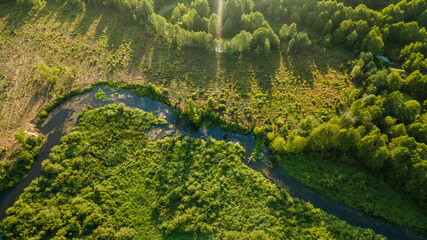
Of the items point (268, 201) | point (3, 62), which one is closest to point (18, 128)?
point (3, 62)

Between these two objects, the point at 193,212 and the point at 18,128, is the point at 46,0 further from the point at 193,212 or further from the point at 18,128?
the point at 193,212

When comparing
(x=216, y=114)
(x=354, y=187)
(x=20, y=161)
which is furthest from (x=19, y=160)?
(x=354, y=187)

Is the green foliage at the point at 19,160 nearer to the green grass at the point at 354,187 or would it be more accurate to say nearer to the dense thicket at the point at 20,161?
the dense thicket at the point at 20,161

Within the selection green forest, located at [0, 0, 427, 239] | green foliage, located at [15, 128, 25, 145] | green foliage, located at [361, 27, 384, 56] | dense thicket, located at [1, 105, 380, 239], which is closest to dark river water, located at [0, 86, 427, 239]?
green forest, located at [0, 0, 427, 239]

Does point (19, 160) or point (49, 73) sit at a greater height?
point (49, 73)

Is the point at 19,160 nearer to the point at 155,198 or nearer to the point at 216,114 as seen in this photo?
the point at 155,198

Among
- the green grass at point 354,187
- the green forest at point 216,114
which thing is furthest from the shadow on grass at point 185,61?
the green grass at point 354,187

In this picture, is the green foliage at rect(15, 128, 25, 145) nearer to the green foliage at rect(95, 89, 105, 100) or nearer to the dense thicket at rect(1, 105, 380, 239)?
the dense thicket at rect(1, 105, 380, 239)
